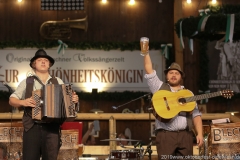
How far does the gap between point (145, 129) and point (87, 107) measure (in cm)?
151

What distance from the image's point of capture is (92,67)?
12.5 metres

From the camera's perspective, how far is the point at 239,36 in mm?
9328

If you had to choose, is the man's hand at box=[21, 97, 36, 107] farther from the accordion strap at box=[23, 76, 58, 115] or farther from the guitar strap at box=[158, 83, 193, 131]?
the guitar strap at box=[158, 83, 193, 131]

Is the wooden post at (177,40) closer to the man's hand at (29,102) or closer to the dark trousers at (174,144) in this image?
the dark trousers at (174,144)

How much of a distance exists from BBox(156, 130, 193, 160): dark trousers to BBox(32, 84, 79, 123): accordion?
1.10 m

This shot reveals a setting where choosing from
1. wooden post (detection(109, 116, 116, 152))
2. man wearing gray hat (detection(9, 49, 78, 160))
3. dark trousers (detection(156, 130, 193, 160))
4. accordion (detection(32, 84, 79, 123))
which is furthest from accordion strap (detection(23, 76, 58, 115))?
wooden post (detection(109, 116, 116, 152))

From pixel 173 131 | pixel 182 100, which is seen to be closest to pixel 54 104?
pixel 173 131

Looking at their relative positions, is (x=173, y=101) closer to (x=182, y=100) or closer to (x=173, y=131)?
(x=182, y=100)

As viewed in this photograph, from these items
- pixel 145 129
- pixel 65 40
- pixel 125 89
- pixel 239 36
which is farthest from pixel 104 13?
pixel 239 36

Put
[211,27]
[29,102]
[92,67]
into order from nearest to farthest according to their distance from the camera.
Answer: [29,102] < [211,27] < [92,67]

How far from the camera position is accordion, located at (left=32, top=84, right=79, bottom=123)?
17.8 ft

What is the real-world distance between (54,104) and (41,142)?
0.44m

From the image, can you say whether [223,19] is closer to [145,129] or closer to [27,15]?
[145,129]

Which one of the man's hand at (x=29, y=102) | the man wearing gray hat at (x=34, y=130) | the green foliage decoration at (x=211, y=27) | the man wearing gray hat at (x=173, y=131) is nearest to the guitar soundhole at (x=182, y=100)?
the man wearing gray hat at (x=173, y=131)
